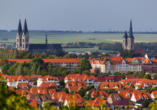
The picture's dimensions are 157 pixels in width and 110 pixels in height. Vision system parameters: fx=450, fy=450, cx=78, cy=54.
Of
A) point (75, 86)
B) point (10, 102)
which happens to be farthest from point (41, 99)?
point (10, 102)

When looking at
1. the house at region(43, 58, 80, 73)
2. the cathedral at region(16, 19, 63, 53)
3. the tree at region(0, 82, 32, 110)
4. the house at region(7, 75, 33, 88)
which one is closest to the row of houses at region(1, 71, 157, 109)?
the house at region(7, 75, 33, 88)

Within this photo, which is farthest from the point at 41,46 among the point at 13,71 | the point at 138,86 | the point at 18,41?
the point at 138,86

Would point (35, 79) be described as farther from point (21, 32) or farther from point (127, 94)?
point (21, 32)

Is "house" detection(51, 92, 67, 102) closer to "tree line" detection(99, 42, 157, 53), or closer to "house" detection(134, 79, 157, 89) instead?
"house" detection(134, 79, 157, 89)

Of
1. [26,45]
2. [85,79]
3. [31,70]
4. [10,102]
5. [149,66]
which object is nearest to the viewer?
[10,102]

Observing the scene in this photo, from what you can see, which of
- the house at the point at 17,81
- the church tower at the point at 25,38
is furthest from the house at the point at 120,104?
the church tower at the point at 25,38

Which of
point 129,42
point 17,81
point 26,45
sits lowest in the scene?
point 17,81

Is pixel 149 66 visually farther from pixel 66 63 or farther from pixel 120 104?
pixel 120 104

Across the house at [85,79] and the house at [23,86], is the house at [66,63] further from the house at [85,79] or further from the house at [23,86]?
the house at [23,86]

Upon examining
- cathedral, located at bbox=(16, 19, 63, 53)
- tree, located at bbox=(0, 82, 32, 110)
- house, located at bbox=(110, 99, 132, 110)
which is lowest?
house, located at bbox=(110, 99, 132, 110)

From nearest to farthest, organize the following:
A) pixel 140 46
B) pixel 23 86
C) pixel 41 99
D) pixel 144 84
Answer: pixel 41 99 → pixel 23 86 → pixel 144 84 → pixel 140 46

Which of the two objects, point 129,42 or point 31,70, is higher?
point 129,42

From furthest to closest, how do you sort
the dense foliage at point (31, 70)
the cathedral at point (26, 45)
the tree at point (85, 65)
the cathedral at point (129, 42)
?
the cathedral at point (129, 42) → the cathedral at point (26, 45) → the tree at point (85, 65) → the dense foliage at point (31, 70)

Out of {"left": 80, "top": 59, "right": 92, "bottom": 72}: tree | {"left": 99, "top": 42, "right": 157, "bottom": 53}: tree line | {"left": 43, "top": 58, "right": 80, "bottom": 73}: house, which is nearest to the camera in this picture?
{"left": 80, "top": 59, "right": 92, "bottom": 72}: tree
